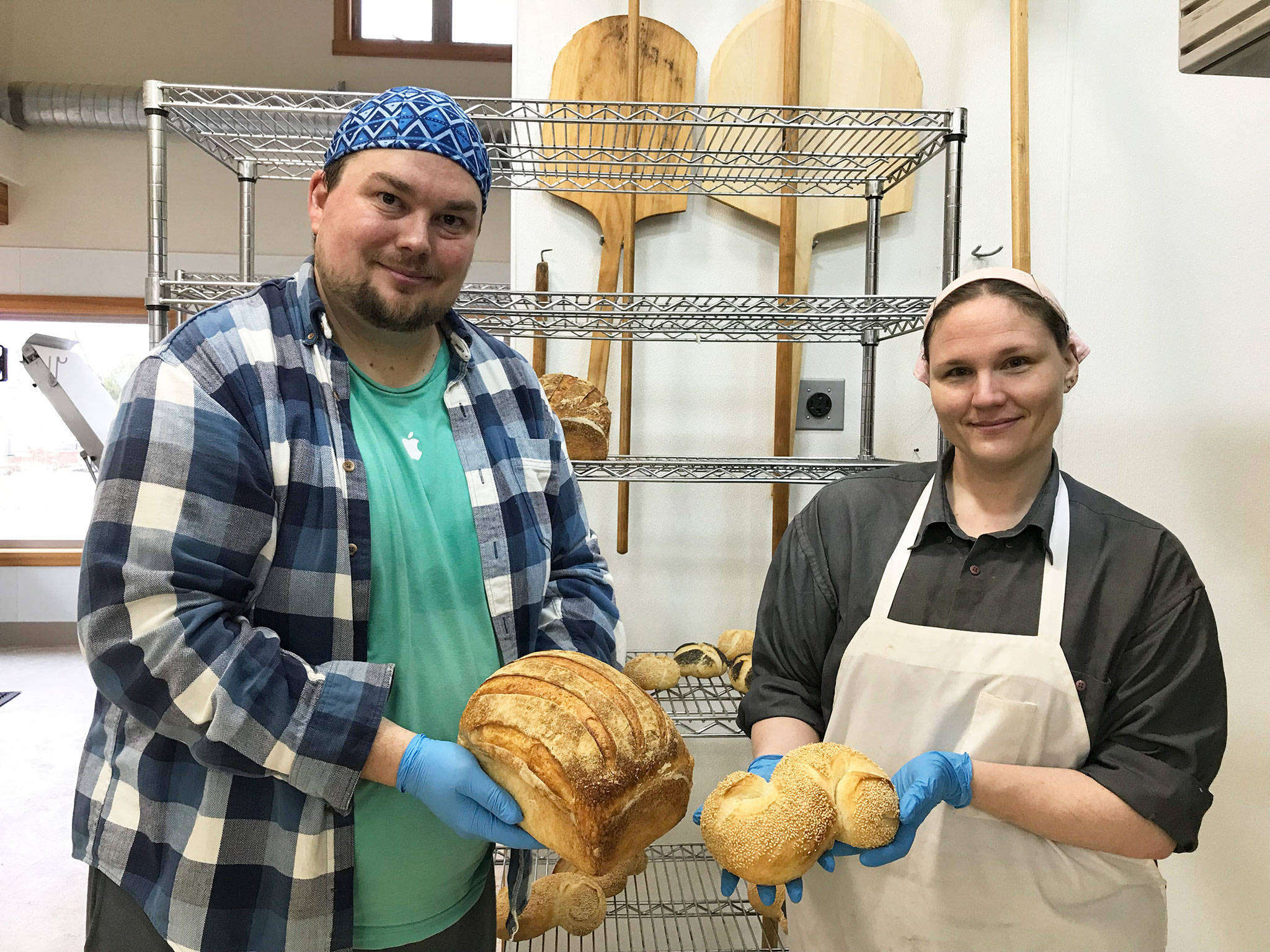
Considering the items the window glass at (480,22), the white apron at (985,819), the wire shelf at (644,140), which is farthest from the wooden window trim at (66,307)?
the white apron at (985,819)

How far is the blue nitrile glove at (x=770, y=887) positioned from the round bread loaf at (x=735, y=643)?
100 cm

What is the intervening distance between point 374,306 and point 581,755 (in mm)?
621

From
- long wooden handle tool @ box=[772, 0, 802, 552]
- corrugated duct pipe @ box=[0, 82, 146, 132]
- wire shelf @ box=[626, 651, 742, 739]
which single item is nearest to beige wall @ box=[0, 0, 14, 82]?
corrugated duct pipe @ box=[0, 82, 146, 132]

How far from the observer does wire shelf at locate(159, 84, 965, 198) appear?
177 centimetres

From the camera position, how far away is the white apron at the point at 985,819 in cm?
122

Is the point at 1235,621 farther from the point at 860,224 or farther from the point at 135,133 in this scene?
the point at 135,133

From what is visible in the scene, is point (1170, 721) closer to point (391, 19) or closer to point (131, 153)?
point (391, 19)

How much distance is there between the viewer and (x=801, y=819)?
100 centimetres

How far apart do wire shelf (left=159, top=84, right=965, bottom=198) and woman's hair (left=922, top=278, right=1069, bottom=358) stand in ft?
2.19

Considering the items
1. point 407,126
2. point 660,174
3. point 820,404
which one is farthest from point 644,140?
point 407,126

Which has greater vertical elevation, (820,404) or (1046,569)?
(820,404)

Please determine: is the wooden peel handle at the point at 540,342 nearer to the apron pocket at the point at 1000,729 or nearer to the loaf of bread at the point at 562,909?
the loaf of bread at the point at 562,909

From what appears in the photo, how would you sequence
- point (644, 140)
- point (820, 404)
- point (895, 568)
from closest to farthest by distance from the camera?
point (895, 568) → point (644, 140) → point (820, 404)

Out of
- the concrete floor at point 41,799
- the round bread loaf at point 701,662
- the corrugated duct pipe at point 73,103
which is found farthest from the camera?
the corrugated duct pipe at point 73,103
